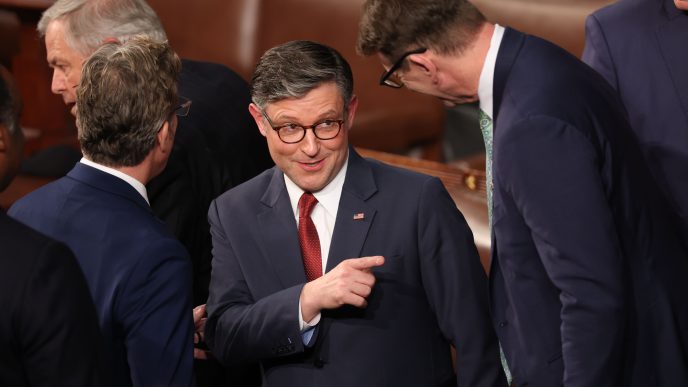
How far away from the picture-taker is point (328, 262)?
2.40m

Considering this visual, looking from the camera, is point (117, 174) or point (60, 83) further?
point (60, 83)

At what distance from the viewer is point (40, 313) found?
1.67 meters

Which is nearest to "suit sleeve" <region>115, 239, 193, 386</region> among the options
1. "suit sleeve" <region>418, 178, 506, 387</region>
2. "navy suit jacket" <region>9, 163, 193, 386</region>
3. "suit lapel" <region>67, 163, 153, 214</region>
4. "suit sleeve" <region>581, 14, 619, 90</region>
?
"navy suit jacket" <region>9, 163, 193, 386</region>

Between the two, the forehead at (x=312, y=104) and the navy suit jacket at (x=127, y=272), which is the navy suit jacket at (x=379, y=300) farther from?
the navy suit jacket at (x=127, y=272)

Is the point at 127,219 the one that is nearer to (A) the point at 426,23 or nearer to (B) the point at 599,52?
(A) the point at 426,23

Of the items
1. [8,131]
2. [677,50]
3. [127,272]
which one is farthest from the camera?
[677,50]

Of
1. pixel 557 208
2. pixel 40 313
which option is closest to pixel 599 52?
pixel 557 208

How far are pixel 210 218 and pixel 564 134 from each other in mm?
892

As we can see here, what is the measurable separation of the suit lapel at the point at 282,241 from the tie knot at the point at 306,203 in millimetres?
25

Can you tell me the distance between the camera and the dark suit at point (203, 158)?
9.33 ft

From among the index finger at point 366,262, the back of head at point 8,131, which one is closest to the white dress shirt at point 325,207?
the index finger at point 366,262

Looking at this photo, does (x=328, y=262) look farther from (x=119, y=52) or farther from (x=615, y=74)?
(x=615, y=74)

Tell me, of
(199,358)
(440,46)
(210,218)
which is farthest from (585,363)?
(199,358)

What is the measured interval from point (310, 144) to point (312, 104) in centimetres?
9
